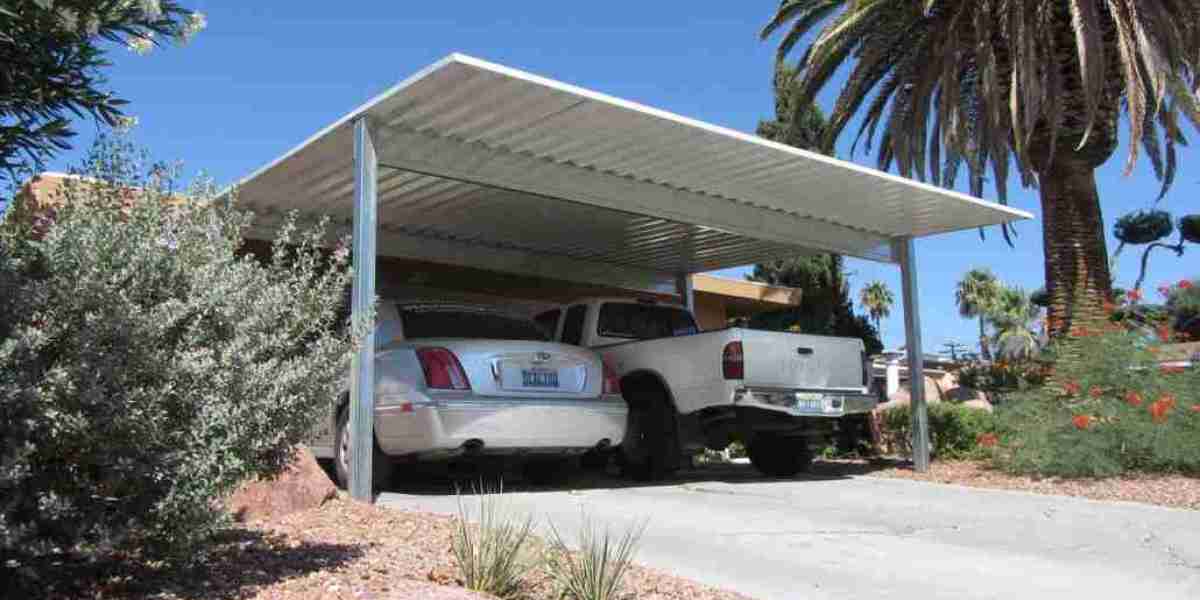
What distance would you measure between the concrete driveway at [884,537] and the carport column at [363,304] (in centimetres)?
48

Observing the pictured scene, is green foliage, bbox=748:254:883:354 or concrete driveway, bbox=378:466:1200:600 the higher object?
green foliage, bbox=748:254:883:354

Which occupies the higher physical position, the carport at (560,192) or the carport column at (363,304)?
the carport at (560,192)

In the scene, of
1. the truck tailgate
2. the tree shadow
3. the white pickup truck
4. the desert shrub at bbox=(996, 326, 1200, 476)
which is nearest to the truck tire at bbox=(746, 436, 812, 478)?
the white pickup truck

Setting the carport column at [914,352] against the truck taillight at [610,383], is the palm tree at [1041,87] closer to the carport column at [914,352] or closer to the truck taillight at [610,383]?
the carport column at [914,352]

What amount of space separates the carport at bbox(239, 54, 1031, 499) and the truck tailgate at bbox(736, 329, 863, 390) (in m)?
1.66

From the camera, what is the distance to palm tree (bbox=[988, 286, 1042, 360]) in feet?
181

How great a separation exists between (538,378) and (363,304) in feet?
5.26

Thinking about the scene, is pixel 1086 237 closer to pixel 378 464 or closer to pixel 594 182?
pixel 594 182

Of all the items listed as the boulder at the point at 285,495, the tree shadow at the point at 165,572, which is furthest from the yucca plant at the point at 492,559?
the boulder at the point at 285,495

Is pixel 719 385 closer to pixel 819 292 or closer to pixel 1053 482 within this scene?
pixel 1053 482

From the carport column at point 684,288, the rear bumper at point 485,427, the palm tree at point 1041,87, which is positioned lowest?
the rear bumper at point 485,427

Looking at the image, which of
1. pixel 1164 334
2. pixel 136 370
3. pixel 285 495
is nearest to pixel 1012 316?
pixel 1164 334

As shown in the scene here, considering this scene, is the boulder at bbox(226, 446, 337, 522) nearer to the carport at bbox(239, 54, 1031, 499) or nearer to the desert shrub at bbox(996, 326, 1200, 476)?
the carport at bbox(239, 54, 1031, 499)

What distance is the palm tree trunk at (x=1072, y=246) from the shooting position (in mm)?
14016
